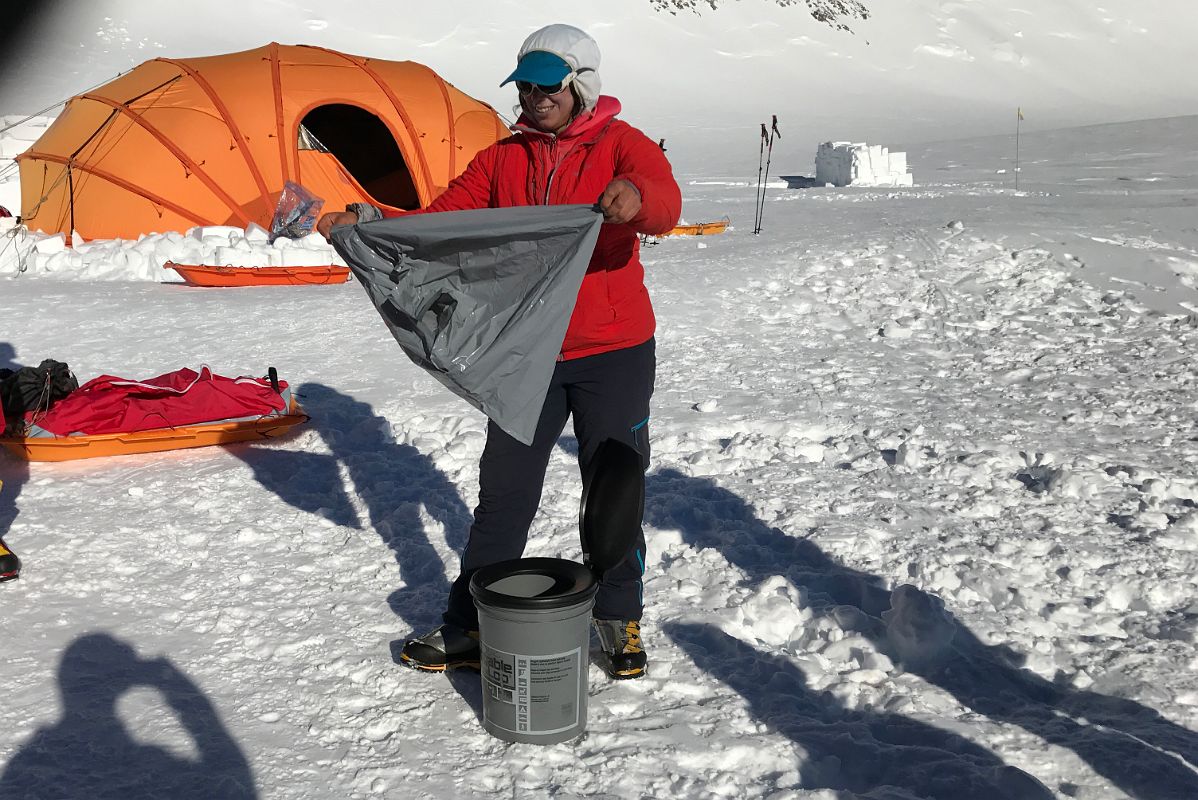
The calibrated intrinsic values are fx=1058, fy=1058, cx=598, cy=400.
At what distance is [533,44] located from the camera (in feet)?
9.08

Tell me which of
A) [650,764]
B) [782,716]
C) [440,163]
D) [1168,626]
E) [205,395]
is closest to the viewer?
[650,764]

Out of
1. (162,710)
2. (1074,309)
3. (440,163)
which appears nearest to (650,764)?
(162,710)

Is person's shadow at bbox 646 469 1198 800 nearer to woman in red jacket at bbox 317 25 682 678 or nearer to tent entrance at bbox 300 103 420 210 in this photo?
woman in red jacket at bbox 317 25 682 678

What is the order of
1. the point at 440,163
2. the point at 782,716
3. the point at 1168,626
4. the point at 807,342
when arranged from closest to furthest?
1. the point at 782,716
2. the point at 1168,626
3. the point at 807,342
4. the point at 440,163

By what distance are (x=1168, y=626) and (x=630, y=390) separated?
1.87 meters

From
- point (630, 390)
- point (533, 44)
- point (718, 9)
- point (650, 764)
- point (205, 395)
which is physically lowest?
point (650, 764)

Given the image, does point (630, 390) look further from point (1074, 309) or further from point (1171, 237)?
point (1171, 237)

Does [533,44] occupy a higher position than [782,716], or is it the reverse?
[533,44]

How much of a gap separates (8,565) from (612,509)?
2.34 m

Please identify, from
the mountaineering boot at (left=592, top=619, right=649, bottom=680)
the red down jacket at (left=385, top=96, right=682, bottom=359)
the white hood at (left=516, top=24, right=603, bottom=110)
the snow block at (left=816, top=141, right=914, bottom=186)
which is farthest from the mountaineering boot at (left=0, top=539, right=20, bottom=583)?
the snow block at (left=816, top=141, right=914, bottom=186)

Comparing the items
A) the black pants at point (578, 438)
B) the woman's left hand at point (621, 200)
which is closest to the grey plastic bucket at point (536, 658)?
the black pants at point (578, 438)

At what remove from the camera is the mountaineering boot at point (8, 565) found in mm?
3717

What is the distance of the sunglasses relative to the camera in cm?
275

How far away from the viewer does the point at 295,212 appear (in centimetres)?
1120
